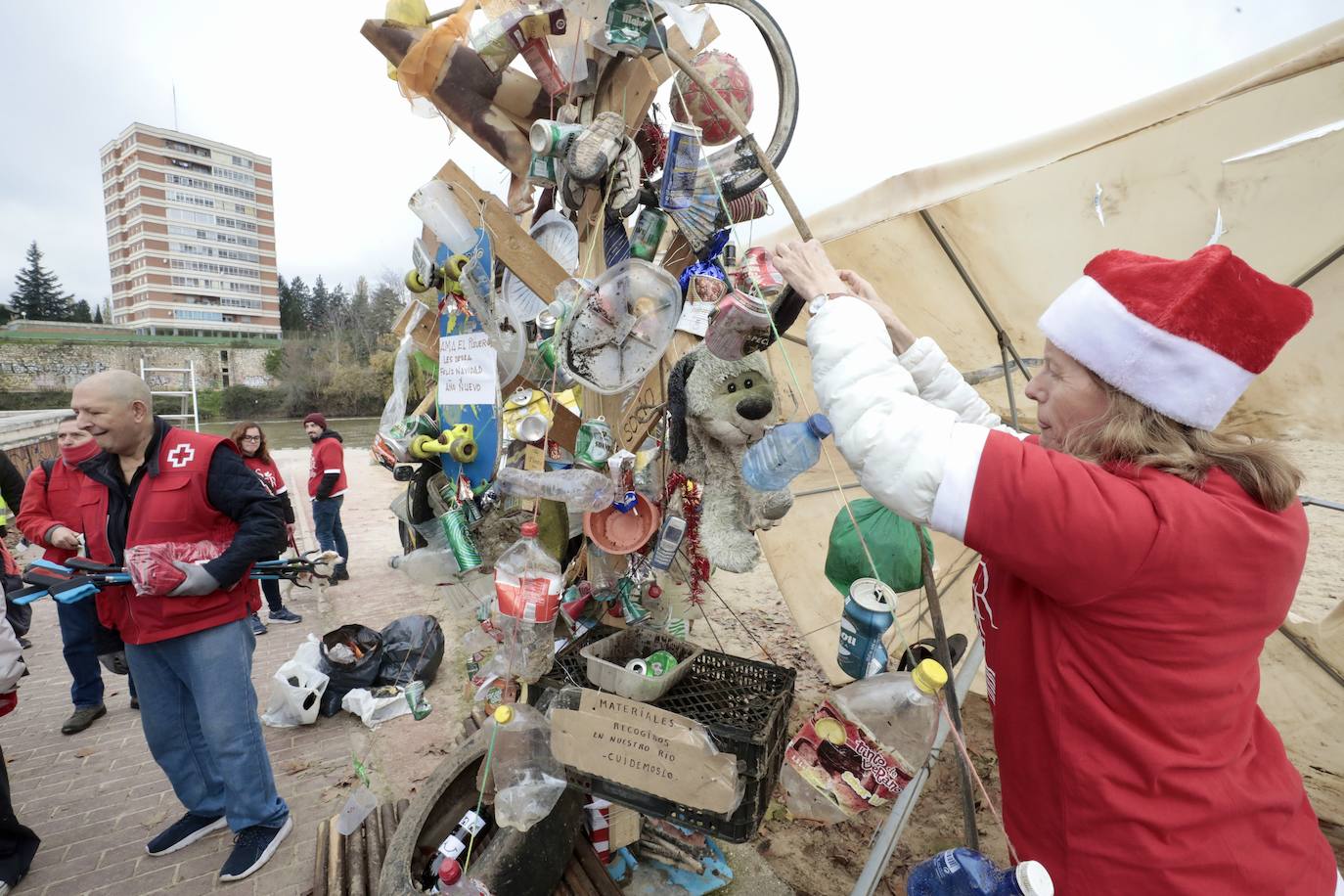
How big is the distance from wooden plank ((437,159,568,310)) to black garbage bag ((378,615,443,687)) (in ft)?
10.6

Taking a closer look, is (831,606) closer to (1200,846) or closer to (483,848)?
(483,848)

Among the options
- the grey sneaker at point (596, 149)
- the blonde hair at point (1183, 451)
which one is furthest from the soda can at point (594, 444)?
the blonde hair at point (1183, 451)

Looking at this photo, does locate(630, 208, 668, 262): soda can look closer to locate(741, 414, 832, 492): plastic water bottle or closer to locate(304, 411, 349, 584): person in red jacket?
locate(741, 414, 832, 492): plastic water bottle

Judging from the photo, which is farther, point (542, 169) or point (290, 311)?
point (290, 311)

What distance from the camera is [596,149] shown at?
1.66 meters

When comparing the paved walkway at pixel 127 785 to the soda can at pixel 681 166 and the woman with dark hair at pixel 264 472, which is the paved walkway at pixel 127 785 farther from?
the soda can at pixel 681 166

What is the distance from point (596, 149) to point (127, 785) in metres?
4.17

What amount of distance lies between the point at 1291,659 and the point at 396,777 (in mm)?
4348

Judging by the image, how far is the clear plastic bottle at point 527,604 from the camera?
1.58m

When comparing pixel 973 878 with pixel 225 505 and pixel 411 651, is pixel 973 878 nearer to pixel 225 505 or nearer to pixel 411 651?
pixel 225 505

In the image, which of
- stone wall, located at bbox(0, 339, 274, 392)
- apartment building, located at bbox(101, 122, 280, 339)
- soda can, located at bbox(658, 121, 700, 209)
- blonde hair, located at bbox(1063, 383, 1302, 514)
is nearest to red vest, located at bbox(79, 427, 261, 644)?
soda can, located at bbox(658, 121, 700, 209)

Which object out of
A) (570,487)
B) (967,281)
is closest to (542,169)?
(570,487)

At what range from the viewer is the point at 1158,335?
0.96 metres

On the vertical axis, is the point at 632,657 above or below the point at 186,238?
below
